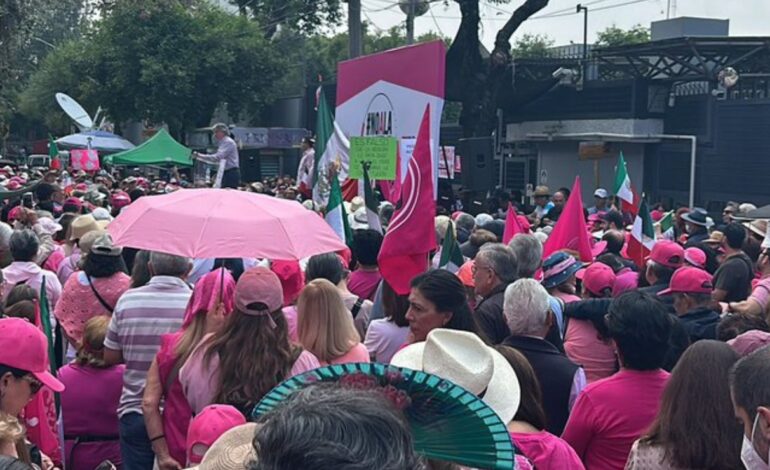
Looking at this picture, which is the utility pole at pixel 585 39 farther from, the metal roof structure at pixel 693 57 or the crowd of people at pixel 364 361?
the crowd of people at pixel 364 361

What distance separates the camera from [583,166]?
78.9 feet

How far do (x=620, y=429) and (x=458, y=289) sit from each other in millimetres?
1096

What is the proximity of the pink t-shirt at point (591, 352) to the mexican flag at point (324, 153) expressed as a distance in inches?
184

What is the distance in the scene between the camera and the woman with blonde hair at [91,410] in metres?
4.68

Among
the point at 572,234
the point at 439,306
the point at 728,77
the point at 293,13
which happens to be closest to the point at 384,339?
the point at 439,306

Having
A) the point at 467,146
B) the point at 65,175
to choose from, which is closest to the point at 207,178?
the point at 65,175

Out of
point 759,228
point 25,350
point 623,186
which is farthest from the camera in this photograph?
point 623,186

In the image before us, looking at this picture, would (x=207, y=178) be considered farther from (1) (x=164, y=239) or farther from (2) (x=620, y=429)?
(2) (x=620, y=429)

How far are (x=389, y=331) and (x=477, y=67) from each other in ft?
61.0

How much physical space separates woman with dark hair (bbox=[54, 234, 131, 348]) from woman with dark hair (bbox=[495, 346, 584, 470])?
296cm

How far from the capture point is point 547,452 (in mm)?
3168

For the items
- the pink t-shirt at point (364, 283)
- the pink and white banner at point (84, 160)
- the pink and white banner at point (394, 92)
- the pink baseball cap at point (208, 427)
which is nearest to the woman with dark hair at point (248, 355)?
the pink baseball cap at point (208, 427)

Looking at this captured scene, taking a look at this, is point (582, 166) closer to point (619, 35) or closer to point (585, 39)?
point (585, 39)

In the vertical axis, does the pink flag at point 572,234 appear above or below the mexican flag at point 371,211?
below
